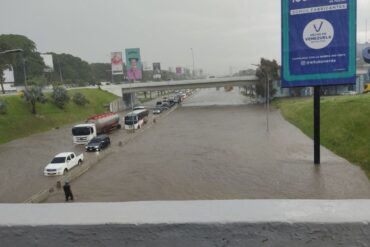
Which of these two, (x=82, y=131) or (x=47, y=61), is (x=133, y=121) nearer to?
(x=82, y=131)

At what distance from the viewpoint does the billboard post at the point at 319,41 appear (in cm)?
1556

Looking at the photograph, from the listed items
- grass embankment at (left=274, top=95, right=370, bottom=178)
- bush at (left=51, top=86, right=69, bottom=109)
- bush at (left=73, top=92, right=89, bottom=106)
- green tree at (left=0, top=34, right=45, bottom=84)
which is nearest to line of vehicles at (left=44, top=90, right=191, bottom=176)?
bush at (left=51, top=86, right=69, bottom=109)

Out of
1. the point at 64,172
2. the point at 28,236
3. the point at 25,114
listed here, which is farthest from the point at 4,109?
the point at 28,236

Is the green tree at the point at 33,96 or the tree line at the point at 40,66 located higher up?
the tree line at the point at 40,66

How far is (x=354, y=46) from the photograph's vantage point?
1568cm

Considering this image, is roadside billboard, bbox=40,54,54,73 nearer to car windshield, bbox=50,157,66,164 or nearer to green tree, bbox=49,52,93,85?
→ green tree, bbox=49,52,93,85

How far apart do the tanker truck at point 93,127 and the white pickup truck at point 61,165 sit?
8.54 m

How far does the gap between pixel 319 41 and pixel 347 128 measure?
10.5 meters

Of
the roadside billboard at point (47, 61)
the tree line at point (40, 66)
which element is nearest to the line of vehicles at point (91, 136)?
the tree line at point (40, 66)

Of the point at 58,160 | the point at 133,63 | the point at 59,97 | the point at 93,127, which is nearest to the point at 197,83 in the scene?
the point at 133,63

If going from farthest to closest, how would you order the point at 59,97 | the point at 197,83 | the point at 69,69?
1. the point at 69,69
2. the point at 197,83
3. the point at 59,97

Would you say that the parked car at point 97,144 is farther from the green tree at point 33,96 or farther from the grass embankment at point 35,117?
the green tree at point 33,96

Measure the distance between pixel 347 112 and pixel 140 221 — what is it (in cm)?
2856

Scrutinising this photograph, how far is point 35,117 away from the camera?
39.6m
